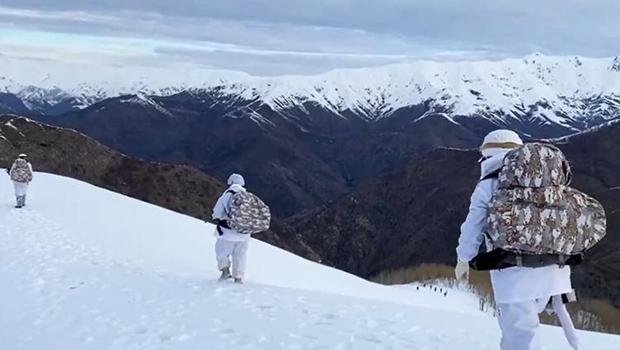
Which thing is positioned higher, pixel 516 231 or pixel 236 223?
pixel 516 231

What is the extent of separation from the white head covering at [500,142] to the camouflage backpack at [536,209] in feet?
1.31

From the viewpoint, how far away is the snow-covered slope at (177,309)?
8.18 metres

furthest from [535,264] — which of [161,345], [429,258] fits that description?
[429,258]

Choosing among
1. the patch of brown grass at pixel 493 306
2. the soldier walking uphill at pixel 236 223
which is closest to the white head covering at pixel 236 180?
the soldier walking uphill at pixel 236 223

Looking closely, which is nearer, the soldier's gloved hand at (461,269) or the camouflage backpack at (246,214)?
the soldier's gloved hand at (461,269)

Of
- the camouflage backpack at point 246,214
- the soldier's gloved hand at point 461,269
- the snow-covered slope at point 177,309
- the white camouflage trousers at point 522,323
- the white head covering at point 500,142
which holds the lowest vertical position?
the snow-covered slope at point 177,309

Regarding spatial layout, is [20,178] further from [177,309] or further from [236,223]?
[177,309]

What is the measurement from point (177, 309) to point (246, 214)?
7.46 ft

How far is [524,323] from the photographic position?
5883mm

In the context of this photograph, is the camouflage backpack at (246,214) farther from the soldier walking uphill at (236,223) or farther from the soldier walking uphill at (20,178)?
the soldier walking uphill at (20,178)

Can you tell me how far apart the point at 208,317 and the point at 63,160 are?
88.5 metres

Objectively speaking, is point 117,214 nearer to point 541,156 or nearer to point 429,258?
point 541,156

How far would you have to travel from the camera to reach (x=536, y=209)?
5625 mm

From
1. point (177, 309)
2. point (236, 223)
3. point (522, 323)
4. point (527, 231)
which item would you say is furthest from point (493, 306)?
point (527, 231)
